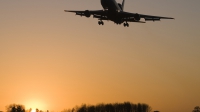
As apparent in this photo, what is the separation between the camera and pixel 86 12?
115438 millimetres

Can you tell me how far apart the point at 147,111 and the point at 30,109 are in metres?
46.9

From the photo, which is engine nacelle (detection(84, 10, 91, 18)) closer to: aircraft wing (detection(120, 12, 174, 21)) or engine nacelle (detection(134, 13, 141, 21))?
aircraft wing (detection(120, 12, 174, 21))

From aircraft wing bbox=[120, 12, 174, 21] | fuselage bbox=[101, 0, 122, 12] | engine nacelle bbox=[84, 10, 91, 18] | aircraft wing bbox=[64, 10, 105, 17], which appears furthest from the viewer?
engine nacelle bbox=[84, 10, 91, 18]

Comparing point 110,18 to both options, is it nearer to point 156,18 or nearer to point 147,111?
point 156,18

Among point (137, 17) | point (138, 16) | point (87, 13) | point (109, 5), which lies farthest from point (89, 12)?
point (138, 16)

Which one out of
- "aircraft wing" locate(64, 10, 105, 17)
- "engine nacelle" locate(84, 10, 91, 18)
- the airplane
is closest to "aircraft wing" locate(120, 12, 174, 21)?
the airplane

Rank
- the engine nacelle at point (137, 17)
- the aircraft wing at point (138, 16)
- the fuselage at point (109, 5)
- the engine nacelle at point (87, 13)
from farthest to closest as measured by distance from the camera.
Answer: the engine nacelle at point (87, 13) → the engine nacelle at point (137, 17) → the aircraft wing at point (138, 16) → the fuselage at point (109, 5)

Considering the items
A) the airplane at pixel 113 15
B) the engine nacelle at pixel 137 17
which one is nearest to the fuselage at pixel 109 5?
the airplane at pixel 113 15

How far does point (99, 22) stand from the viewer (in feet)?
381

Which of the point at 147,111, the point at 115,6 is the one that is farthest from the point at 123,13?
the point at 147,111

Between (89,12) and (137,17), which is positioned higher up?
(89,12)

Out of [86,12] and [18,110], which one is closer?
[86,12]

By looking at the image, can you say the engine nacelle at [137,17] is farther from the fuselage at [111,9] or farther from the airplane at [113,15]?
the fuselage at [111,9]

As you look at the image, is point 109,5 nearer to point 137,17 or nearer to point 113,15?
point 113,15
